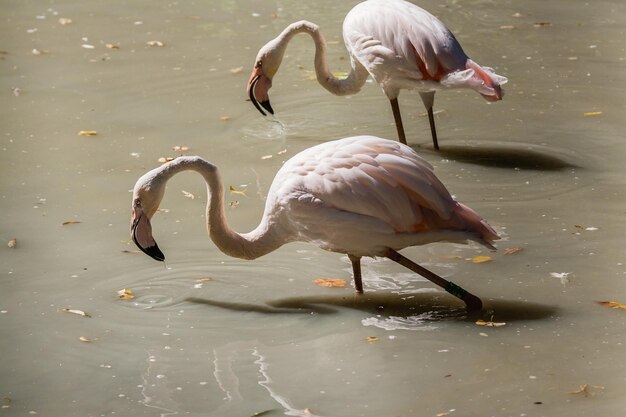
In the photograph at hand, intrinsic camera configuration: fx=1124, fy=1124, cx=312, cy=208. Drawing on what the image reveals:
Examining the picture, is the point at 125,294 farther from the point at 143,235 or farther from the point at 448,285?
the point at 448,285

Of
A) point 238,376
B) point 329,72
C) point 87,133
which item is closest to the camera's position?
point 238,376

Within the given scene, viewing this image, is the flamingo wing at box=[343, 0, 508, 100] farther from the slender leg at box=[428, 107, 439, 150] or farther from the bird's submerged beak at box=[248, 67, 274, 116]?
the bird's submerged beak at box=[248, 67, 274, 116]

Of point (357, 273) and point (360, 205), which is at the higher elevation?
point (360, 205)

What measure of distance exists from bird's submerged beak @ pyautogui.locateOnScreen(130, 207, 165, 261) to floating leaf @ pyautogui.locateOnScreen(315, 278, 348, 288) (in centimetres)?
80

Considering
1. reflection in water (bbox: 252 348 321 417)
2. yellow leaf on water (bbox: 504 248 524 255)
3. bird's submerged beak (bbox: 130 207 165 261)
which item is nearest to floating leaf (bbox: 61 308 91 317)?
bird's submerged beak (bbox: 130 207 165 261)

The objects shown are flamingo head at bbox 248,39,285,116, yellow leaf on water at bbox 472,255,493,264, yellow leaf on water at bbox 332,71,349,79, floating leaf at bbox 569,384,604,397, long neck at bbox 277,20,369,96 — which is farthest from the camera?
yellow leaf on water at bbox 332,71,349,79

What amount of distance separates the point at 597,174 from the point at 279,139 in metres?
2.00

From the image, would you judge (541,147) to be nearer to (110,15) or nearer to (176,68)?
(176,68)

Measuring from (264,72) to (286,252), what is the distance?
1409 millimetres

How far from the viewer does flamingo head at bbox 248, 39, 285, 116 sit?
6.44 m

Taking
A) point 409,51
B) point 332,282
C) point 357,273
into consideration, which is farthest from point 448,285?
point 409,51

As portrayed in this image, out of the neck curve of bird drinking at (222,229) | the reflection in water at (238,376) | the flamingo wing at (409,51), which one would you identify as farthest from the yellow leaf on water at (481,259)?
the reflection in water at (238,376)

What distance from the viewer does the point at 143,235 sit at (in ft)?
15.2

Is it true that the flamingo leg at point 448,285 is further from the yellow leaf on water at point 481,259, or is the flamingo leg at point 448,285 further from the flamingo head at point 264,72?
the flamingo head at point 264,72
